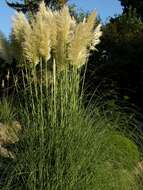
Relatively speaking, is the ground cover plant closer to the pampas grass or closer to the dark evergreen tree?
the pampas grass

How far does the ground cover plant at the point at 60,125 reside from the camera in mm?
5789

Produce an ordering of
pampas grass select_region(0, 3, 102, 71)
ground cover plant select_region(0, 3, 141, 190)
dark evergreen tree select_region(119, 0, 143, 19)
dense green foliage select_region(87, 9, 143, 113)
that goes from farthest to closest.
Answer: dark evergreen tree select_region(119, 0, 143, 19), dense green foliage select_region(87, 9, 143, 113), pampas grass select_region(0, 3, 102, 71), ground cover plant select_region(0, 3, 141, 190)

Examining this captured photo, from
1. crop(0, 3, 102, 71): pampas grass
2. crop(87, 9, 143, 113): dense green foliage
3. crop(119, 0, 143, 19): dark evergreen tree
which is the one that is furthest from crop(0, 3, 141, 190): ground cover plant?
crop(119, 0, 143, 19): dark evergreen tree

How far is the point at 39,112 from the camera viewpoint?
614 cm

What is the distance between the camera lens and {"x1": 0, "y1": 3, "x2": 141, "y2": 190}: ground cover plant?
19.0 feet

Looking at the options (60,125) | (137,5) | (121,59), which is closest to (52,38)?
(60,125)

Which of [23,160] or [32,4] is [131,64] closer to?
[23,160]

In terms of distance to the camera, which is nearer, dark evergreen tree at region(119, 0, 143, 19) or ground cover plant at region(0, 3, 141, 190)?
ground cover plant at region(0, 3, 141, 190)

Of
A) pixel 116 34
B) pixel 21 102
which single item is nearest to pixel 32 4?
pixel 116 34

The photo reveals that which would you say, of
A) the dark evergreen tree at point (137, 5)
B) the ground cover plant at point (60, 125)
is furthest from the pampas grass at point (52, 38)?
the dark evergreen tree at point (137, 5)

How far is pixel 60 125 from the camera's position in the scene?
19.7 feet

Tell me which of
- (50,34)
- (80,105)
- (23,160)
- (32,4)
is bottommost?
(32,4)

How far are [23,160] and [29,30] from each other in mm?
1299

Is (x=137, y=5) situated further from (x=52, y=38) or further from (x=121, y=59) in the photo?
(x=52, y=38)
